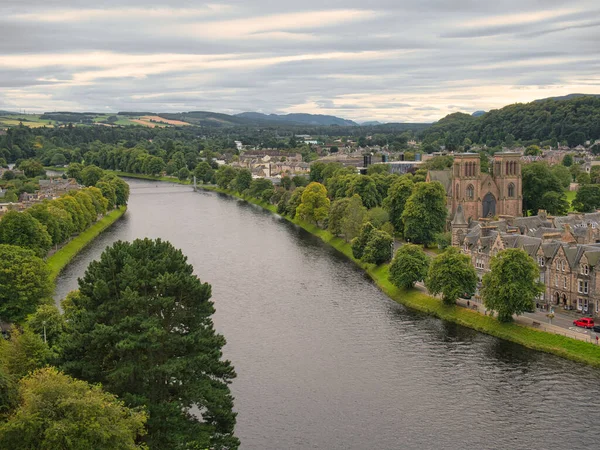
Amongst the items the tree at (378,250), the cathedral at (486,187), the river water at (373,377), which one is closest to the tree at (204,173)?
the cathedral at (486,187)

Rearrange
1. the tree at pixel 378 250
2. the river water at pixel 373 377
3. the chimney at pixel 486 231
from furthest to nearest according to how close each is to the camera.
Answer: the tree at pixel 378 250, the chimney at pixel 486 231, the river water at pixel 373 377

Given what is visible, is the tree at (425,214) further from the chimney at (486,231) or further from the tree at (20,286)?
the tree at (20,286)

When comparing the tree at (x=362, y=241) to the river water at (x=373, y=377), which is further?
the tree at (x=362, y=241)

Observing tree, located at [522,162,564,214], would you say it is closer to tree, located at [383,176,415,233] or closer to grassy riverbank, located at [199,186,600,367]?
tree, located at [383,176,415,233]

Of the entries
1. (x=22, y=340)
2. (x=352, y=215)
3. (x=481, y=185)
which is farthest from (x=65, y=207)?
(x=22, y=340)

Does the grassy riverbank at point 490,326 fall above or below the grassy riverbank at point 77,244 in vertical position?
below

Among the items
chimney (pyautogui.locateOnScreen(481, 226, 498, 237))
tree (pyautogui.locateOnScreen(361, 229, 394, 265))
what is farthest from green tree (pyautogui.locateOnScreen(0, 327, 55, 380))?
tree (pyautogui.locateOnScreen(361, 229, 394, 265))

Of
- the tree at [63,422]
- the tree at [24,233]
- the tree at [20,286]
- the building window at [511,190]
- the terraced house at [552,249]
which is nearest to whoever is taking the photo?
the tree at [63,422]
